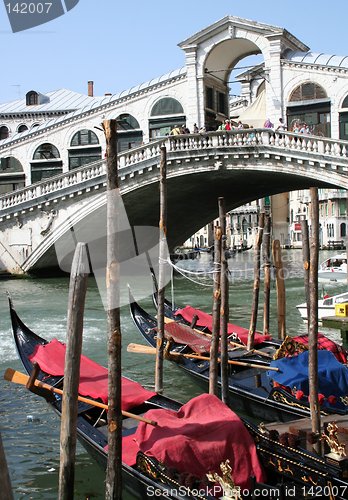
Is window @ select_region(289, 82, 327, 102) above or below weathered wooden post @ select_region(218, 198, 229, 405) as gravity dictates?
above

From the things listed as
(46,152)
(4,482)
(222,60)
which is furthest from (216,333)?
(46,152)

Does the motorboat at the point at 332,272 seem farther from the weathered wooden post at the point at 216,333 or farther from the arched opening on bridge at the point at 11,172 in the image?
the weathered wooden post at the point at 216,333

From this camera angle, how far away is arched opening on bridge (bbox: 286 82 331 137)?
14992 mm

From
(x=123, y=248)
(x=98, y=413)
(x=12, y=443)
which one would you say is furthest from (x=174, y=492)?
(x=123, y=248)

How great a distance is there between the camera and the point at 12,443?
16.8 ft

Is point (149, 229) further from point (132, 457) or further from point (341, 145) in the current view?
point (132, 457)

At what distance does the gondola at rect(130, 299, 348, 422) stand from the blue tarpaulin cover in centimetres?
7

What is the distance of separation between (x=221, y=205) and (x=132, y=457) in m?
3.15

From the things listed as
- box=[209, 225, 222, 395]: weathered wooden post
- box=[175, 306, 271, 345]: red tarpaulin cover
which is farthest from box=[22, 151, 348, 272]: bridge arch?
box=[209, 225, 222, 395]: weathered wooden post

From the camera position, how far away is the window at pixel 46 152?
58.4 feet

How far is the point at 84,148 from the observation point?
17.5 m

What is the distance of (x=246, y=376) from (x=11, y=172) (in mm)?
13223

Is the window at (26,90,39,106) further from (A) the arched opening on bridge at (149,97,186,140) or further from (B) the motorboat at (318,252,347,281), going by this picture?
(B) the motorboat at (318,252,347,281)

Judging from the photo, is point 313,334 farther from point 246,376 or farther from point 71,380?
point 71,380
